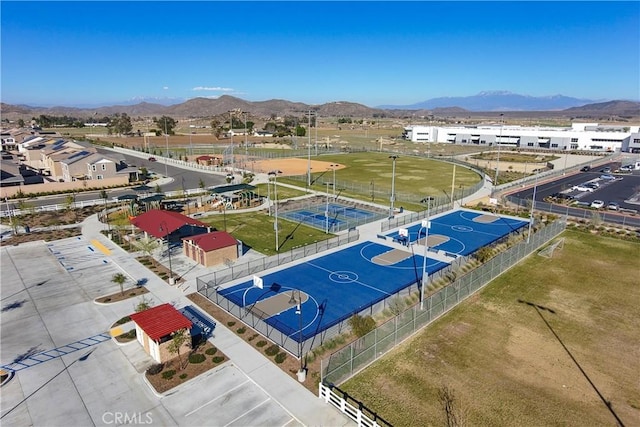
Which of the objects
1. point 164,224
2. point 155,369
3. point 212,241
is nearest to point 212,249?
point 212,241

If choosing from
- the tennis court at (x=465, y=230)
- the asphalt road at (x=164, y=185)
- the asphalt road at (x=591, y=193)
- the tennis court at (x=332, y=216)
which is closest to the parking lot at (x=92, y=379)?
the tennis court at (x=332, y=216)

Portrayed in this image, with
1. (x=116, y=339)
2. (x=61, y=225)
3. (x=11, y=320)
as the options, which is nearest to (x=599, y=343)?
(x=116, y=339)

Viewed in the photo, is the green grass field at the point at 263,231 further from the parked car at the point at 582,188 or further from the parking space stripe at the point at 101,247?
the parked car at the point at 582,188

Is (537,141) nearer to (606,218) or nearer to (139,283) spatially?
(606,218)

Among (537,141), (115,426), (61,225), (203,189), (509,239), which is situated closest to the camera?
(115,426)

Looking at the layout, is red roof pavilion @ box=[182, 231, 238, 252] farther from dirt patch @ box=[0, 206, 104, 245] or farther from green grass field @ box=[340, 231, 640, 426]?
green grass field @ box=[340, 231, 640, 426]

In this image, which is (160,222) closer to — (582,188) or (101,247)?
(101,247)

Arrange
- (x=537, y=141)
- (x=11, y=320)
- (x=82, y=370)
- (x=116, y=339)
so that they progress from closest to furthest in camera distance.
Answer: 1. (x=82, y=370)
2. (x=116, y=339)
3. (x=11, y=320)
4. (x=537, y=141)

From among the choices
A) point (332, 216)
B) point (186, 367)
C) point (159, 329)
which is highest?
point (159, 329)

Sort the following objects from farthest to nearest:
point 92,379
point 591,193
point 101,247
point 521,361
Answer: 1. point 591,193
2. point 101,247
3. point 521,361
4. point 92,379
